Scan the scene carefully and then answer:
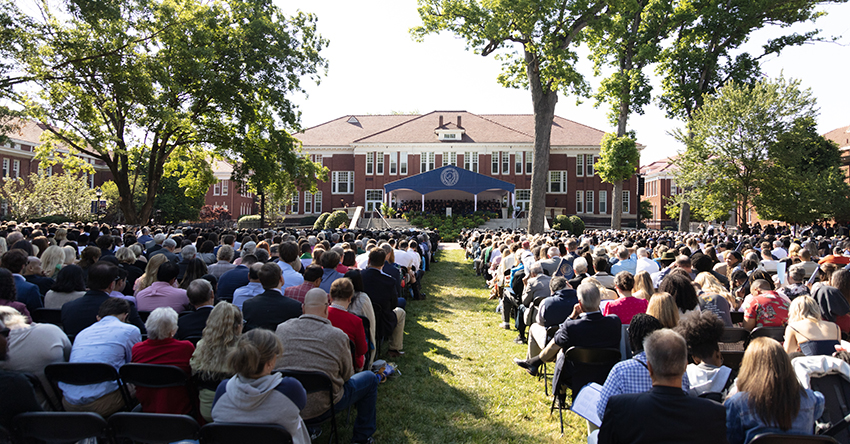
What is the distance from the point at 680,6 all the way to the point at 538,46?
13.0 metres

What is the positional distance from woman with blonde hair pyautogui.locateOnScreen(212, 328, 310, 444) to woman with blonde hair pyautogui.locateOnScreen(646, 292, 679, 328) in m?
2.91

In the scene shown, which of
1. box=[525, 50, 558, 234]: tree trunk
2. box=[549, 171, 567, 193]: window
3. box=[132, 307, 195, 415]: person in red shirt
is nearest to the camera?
box=[132, 307, 195, 415]: person in red shirt

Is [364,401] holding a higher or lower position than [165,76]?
lower

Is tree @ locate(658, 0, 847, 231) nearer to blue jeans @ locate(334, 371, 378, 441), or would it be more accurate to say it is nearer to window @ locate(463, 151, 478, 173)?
window @ locate(463, 151, 478, 173)

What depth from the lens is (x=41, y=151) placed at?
74.4 feet

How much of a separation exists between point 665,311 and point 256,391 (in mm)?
3170

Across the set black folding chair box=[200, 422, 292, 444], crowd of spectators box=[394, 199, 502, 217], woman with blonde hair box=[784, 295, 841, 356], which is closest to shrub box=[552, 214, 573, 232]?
crowd of spectators box=[394, 199, 502, 217]

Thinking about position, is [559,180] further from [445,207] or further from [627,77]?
[627,77]

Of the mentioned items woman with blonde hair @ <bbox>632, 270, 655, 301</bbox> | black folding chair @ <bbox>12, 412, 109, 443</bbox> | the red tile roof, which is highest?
the red tile roof

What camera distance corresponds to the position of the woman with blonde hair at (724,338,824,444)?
2.55 m

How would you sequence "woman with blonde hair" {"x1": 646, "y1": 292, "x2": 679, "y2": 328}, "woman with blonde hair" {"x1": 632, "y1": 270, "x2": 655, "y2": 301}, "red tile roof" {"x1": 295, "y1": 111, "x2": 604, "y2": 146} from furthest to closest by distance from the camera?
"red tile roof" {"x1": 295, "y1": 111, "x2": 604, "y2": 146}, "woman with blonde hair" {"x1": 632, "y1": 270, "x2": 655, "y2": 301}, "woman with blonde hair" {"x1": 646, "y1": 292, "x2": 679, "y2": 328}

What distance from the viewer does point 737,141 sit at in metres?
22.2

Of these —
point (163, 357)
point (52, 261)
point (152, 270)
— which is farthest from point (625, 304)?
point (52, 261)

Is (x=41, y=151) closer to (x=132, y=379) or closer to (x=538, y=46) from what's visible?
(x=538, y=46)
